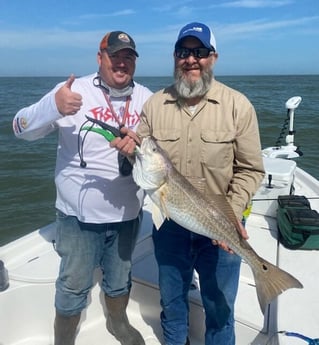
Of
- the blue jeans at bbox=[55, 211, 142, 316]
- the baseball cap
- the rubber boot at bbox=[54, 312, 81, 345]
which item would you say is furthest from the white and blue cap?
the rubber boot at bbox=[54, 312, 81, 345]

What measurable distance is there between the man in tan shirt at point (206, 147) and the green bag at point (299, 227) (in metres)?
1.47

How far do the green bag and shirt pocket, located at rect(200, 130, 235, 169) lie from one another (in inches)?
68.3

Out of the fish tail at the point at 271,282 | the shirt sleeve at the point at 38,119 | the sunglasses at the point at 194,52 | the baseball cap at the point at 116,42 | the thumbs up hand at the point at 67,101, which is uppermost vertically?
the baseball cap at the point at 116,42

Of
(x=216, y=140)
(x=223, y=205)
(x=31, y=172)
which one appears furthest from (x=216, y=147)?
(x=31, y=172)

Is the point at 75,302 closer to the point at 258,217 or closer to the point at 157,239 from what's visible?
the point at 157,239

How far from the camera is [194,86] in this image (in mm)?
2803

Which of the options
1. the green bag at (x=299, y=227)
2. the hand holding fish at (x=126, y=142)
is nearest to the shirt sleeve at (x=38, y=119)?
the hand holding fish at (x=126, y=142)

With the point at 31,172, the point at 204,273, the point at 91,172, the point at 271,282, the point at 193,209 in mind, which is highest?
the point at 91,172

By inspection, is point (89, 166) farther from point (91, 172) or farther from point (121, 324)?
point (121, 324)

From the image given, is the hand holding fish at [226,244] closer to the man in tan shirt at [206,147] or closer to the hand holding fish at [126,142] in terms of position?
the man in tan shirt at [206,147]

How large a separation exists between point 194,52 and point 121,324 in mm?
2432

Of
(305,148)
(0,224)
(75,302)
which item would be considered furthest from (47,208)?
(305,148)

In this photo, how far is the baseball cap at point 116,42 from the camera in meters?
2.93

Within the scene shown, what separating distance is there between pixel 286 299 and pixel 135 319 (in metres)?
1.52
